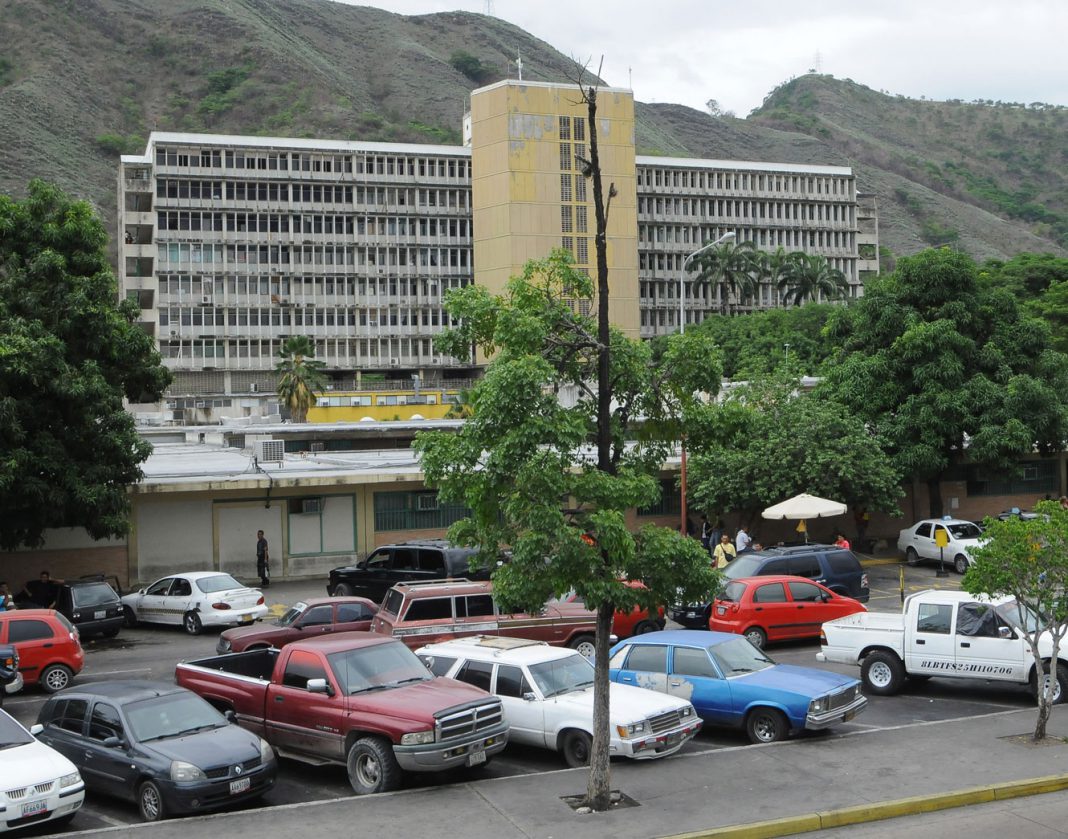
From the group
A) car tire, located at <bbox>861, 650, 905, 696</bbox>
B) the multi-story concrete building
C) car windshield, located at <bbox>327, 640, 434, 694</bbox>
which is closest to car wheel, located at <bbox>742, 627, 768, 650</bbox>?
car tire, located at <bbox>861, 650, 905, 696</bbox>

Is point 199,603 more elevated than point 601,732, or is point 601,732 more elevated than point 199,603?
point 601,732

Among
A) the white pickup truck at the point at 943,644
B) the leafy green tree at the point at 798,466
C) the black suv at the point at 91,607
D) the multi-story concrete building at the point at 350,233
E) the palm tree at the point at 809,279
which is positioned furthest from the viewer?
the palm tree at the point at 809,279

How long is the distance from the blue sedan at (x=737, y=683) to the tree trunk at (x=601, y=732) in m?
3.42

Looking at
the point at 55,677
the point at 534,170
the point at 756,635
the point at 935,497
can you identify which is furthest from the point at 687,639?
the point at 534,170

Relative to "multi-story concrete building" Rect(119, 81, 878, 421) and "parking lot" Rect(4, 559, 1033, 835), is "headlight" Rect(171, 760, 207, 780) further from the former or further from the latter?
"multi-story concrete building" Rect(119, 81, 878, 421)

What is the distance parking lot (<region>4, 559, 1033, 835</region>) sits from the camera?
1450cm

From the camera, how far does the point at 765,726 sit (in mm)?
16281

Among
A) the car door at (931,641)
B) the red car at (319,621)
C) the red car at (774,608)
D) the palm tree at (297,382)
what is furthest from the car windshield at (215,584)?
the palm tree at (297,382)

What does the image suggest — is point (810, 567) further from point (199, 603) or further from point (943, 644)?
point (199, 603)

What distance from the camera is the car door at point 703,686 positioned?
1645 centimetres

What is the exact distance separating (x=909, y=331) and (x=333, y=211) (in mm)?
85444

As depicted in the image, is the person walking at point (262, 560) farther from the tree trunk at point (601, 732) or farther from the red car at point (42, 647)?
the tree trunk at point (601, 732)

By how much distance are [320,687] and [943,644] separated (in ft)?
32.3

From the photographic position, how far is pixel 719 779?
47.4 feet
